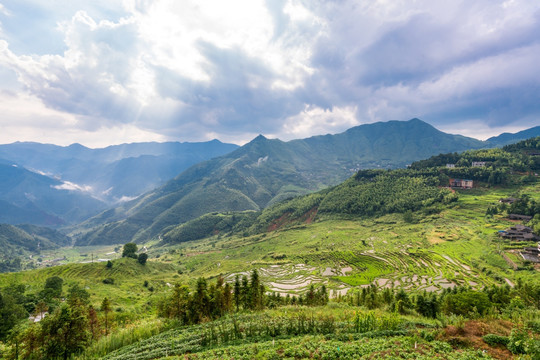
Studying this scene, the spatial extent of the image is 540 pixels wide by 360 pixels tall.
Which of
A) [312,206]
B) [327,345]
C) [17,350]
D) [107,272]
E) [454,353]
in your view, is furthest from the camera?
[312,206]

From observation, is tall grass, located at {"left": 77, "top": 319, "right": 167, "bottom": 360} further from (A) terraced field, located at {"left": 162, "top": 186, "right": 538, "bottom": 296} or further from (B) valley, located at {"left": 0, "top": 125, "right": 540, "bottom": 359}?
(A) terraced field, located at {"left": 162, "top": 186, "right": 538, "bottom": 296}

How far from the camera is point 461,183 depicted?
130 metres

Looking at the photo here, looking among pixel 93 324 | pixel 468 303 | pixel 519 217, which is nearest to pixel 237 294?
pixel 93 324

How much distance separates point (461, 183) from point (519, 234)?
70.8 metres

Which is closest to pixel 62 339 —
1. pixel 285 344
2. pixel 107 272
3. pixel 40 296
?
pixel 285 344

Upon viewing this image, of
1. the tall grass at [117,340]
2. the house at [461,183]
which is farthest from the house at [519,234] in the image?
the tall grass at [117,340]

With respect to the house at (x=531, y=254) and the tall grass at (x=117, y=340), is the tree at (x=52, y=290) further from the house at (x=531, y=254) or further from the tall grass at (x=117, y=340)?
the house at (x=531, y=254)

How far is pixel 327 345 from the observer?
663 inches

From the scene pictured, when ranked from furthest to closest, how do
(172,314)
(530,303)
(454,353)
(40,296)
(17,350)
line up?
1. (40,296)
2. (530,303)
3. (172,314)
4. (17,350)
5. (454,353)

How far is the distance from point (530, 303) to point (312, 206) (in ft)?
467

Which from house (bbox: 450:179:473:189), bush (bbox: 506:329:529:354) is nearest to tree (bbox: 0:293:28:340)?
bush (bbox: 506:329:529:354)

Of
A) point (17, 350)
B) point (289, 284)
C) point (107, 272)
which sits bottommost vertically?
point (289, 284)

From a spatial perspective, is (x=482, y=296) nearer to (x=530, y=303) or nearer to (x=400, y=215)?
(x=530, y=303)

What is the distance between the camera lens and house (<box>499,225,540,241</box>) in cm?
6856
